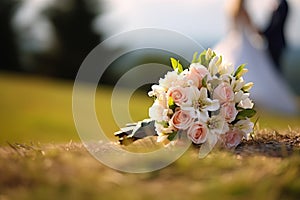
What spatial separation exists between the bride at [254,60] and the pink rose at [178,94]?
1147 cm

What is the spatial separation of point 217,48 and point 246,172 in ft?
43.2

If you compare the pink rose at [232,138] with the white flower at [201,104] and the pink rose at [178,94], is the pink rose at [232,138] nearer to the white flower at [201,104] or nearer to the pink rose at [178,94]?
the white flower at [201,104]

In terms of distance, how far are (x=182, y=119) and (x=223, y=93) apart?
0.29 meters

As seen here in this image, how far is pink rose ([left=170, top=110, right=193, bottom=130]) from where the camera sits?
10.5 feet

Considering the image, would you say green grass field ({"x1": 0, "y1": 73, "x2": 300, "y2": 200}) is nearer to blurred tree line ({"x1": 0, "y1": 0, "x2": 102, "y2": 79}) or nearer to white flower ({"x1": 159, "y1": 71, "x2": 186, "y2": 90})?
white flower ({"x1": 159, "y1": 71, "x2": 186, "y2": 90})

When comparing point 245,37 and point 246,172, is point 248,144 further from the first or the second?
point 245,37

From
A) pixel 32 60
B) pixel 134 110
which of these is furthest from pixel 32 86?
pixel 32 60

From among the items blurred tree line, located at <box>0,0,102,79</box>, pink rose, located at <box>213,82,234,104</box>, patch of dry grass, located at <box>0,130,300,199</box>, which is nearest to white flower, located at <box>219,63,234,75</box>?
pink rose, located at <box>213,82,234,104</box>

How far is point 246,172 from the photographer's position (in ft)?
7.68

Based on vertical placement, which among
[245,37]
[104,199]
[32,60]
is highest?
[32,60]

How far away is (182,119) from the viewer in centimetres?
323

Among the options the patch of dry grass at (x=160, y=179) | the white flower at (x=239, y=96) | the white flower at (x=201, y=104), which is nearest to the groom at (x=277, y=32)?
the white flower at (x=239, y=96)

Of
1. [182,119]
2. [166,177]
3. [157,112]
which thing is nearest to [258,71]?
[157,112]

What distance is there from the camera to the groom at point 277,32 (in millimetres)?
15125
